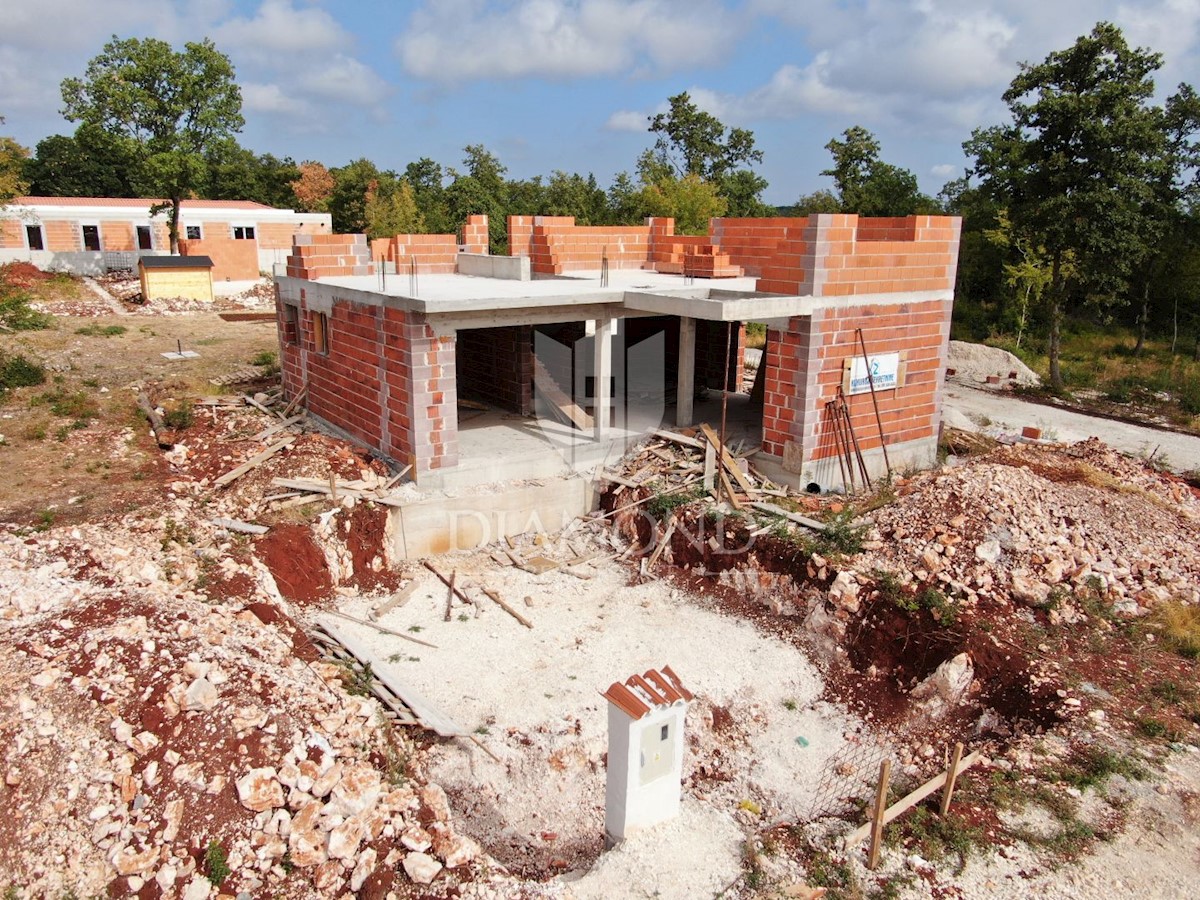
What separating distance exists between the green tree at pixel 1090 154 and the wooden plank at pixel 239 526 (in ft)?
61.4

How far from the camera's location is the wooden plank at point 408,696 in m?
8.19

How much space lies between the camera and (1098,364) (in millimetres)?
26094

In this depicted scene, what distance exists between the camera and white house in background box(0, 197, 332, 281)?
36219 mm

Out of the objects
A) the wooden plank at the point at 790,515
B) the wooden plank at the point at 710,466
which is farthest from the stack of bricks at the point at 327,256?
the wooden plank at the point at 790,515

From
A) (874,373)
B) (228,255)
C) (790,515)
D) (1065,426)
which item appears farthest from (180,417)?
(228,255)

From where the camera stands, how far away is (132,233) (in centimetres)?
3962

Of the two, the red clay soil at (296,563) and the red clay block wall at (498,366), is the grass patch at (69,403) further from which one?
the red clay soil at (296,563)

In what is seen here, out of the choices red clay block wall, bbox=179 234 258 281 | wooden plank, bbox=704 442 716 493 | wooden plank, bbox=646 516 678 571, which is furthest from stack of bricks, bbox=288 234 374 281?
red clay block wall, bbox=179 234 258 281

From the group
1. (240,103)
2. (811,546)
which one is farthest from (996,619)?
(240,103)

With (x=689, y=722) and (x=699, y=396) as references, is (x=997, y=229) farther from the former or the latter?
(x=689, y=722)

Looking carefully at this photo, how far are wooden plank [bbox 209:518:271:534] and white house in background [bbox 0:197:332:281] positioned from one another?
28336 mm

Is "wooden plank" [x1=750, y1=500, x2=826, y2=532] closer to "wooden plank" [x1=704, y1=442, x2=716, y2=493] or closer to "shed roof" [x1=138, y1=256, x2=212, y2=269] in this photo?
"wooden plank" [x1=704, y1=442, x2=716, y2=493]

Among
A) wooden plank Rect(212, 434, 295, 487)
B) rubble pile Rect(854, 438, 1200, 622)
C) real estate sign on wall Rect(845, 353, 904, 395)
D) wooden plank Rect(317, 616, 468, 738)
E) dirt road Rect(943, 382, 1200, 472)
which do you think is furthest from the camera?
dirt road Rect(943, 382, 1200, 472)

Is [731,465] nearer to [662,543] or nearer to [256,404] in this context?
[662,543]
